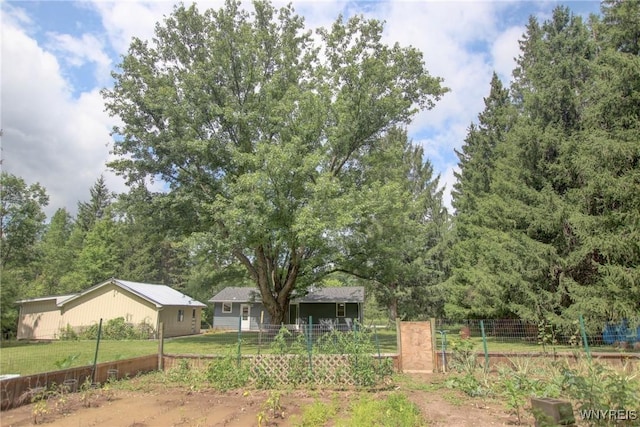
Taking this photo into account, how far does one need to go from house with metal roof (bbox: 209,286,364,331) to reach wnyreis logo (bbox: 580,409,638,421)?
77.5ft

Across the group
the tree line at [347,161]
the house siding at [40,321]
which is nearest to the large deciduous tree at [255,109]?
the tree line at [347,161]

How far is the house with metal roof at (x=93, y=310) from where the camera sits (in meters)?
24.6

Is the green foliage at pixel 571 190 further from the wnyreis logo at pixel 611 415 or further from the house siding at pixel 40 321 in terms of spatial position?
the house siding at pixel 40 321

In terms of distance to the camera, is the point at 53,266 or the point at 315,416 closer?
the point at 315,416

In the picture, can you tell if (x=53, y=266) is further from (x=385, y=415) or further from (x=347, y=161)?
(x=385, y=415)

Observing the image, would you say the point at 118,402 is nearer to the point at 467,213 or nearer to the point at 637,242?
the point at 637,242

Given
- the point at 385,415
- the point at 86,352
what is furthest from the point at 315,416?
the point at 86,352

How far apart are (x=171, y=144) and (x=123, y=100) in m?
3.71

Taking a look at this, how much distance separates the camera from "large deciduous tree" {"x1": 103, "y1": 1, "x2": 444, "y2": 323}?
652 inches

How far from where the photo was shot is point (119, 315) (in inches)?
977

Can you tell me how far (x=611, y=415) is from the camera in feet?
17.0

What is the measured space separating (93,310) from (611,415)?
27.4m

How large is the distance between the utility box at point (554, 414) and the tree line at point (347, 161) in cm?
947

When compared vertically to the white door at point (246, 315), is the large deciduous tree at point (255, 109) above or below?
above
